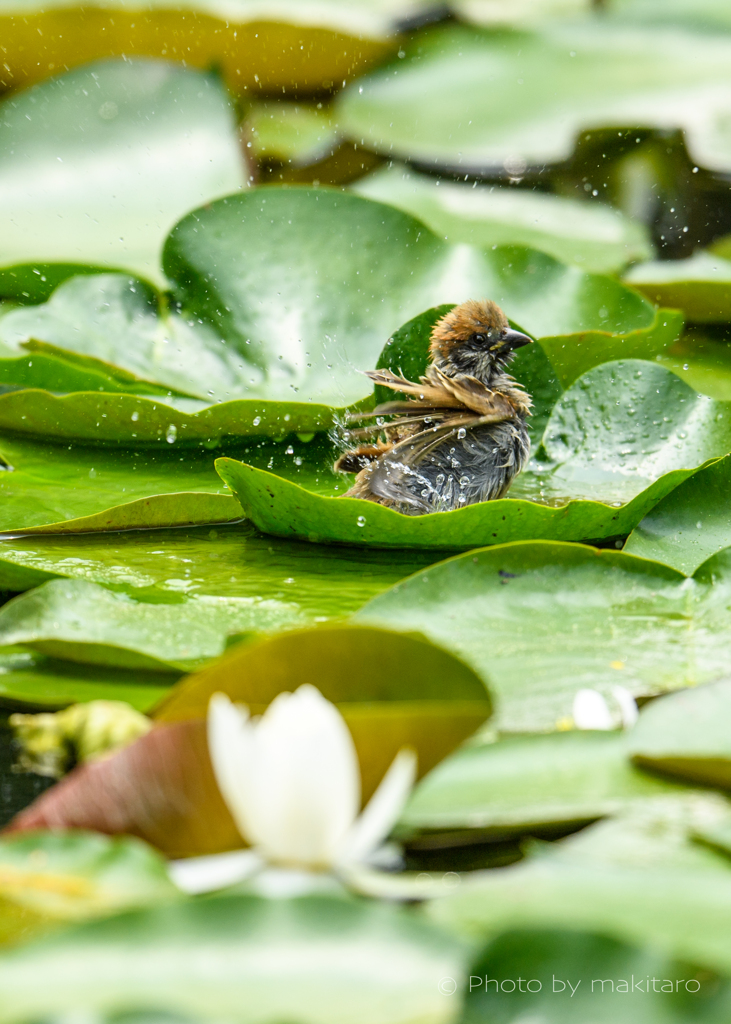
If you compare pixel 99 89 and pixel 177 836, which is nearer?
pixel 177 836

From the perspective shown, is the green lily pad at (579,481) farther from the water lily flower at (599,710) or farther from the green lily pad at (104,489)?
the water lily flower at (599,710)

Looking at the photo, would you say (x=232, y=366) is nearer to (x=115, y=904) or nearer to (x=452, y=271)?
(x=452, y=271)

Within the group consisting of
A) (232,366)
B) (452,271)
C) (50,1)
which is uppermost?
(50,1)

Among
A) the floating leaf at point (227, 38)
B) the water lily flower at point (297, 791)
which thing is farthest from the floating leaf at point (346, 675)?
the floating leaf at point (227, 38)

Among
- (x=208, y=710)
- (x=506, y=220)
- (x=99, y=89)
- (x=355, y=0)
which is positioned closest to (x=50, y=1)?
(x=99, y=89)

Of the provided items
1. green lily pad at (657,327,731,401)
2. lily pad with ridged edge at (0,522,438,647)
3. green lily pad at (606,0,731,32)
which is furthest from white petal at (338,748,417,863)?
green lily pad at (606,0,731,32)

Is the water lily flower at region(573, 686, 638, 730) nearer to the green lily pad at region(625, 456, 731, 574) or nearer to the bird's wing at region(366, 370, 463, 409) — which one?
the green lily pad at region(625, 456, 731, 574)

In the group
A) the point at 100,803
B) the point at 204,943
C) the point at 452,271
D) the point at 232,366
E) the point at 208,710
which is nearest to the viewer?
the point at 204,943
